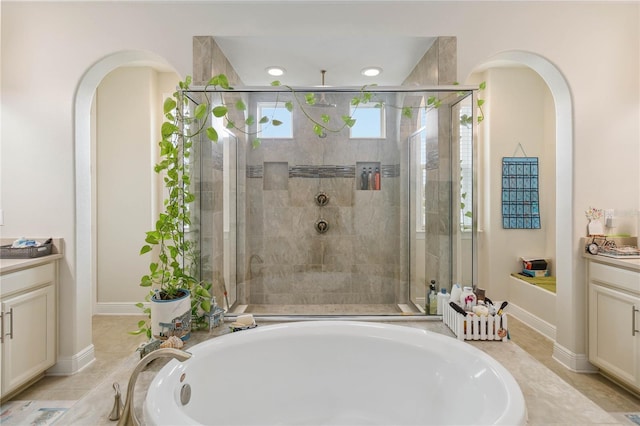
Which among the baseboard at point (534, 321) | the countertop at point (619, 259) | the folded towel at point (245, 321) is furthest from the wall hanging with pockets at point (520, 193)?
the folded towel at point (245, 321)

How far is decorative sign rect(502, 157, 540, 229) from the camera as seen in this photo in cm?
374

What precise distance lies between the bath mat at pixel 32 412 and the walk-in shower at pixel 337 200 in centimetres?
109

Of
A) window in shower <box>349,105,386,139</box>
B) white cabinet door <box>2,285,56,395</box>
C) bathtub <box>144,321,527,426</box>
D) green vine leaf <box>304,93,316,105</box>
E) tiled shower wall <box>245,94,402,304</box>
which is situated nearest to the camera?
bathtub <box>144,321,527,426</box>

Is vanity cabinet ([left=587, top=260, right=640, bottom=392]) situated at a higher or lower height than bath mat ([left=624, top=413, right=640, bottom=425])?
higher

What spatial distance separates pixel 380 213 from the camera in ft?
9.03

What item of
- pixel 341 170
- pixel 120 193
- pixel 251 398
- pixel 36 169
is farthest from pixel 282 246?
pixel 120 193

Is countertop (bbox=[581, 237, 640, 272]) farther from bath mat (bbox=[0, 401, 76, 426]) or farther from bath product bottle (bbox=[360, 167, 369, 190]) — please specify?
bath mat (bbox=[0, 401, 76, 426])

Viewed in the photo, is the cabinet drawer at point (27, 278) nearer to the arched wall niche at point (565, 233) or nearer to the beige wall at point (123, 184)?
the beige wall at point (123, 184)

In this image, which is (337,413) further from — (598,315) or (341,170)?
(598,315)

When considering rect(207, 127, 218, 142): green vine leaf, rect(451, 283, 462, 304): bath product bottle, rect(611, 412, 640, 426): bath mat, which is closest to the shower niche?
rect(451, 283, 462, 304): bath product bottle

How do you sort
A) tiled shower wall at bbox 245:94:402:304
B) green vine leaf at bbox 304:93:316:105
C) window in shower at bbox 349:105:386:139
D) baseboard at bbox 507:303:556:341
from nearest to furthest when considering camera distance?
1. green vine leaf at bbox 304:93:316:105
2. window in shower at bbox 349:105:386:139
3. tiled shower wall at bbox 245:94:402:304
4. baseboard at bbox 507:303:556:341

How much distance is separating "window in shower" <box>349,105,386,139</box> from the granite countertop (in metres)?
2.18

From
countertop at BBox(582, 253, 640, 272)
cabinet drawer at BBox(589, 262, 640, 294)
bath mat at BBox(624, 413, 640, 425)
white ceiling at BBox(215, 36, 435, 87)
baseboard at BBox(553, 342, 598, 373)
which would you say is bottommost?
bath mat at BBox(624, 413, 640, 425)

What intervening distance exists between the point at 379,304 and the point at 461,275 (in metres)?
0.60
